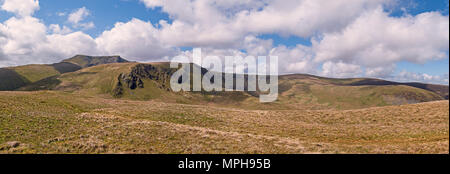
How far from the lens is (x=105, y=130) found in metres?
29.6

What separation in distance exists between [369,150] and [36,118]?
46.1 m

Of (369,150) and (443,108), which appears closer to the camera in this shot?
(369,150)

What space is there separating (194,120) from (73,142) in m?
22.6
